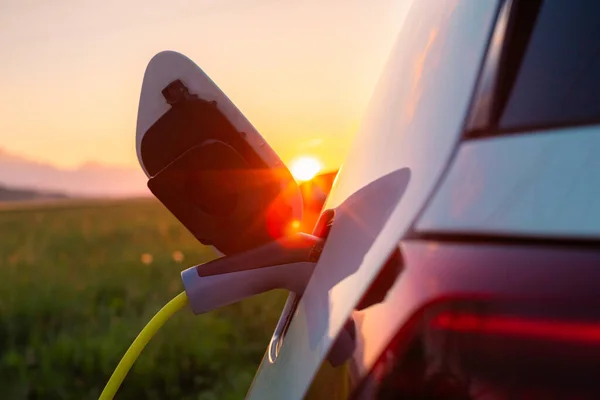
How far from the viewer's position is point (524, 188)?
2.30 ft

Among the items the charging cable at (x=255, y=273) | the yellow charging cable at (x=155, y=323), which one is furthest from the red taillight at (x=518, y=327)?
the yellow charging cable at (x=155, y=323)

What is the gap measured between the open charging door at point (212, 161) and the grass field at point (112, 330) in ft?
8.82

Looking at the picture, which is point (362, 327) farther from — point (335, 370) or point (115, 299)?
point (115, 299)

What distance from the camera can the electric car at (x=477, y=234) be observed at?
2.18 ft

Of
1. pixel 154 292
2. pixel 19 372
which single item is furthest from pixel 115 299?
pixel 19 372

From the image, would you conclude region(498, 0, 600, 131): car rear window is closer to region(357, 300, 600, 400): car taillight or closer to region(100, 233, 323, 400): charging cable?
region(357, 300, 600, 400): car taillight

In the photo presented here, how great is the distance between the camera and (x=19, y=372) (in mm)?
4445

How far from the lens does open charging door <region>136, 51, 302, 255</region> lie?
1568mm

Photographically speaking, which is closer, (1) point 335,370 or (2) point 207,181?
(1) point 335,370

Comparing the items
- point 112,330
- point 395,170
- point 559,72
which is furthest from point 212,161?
point 112,330

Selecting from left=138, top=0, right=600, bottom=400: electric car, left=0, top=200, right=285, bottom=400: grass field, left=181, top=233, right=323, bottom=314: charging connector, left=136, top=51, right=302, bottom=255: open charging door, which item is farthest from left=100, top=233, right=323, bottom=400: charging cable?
left=0, top=200, right=285, bottom=400: grass field

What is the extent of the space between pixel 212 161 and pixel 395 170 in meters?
0.74

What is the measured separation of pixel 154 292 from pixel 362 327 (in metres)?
5.68

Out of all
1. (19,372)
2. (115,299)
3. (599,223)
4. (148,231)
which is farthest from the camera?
(148,231)
